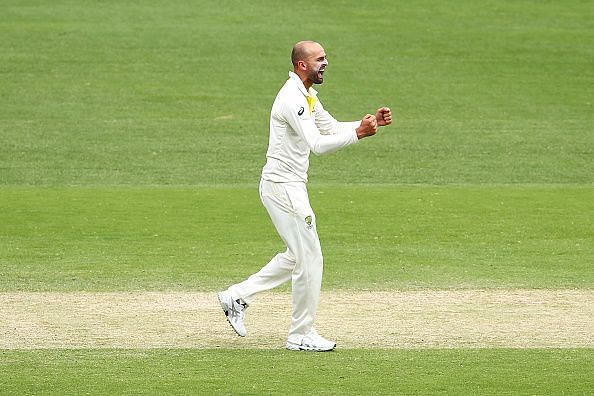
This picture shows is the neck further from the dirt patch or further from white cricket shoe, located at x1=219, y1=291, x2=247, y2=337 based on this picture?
the dirt patch

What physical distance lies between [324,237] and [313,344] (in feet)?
19.1

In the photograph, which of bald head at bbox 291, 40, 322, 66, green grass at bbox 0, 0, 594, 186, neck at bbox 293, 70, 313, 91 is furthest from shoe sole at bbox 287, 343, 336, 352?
green grass at bbox 0, 0, 594, 186

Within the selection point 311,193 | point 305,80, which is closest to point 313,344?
point 305,80

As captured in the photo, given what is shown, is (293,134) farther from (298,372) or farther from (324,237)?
(324,237)

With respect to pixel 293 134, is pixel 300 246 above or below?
below

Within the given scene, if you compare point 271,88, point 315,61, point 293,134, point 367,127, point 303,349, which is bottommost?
point 271,88

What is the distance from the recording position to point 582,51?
102 ft

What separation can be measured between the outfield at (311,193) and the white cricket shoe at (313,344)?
14cm

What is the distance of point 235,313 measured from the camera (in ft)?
33.2

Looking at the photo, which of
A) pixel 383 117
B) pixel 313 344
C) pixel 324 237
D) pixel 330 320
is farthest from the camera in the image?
pixel 324 237

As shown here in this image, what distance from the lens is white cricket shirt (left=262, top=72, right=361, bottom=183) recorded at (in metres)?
9.57

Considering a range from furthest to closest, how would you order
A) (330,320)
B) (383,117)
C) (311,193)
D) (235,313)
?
(311,193), (330,320), (235,313), (383,117)

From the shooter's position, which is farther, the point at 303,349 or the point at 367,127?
the point at 303,349

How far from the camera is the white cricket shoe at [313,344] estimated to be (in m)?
9.73
